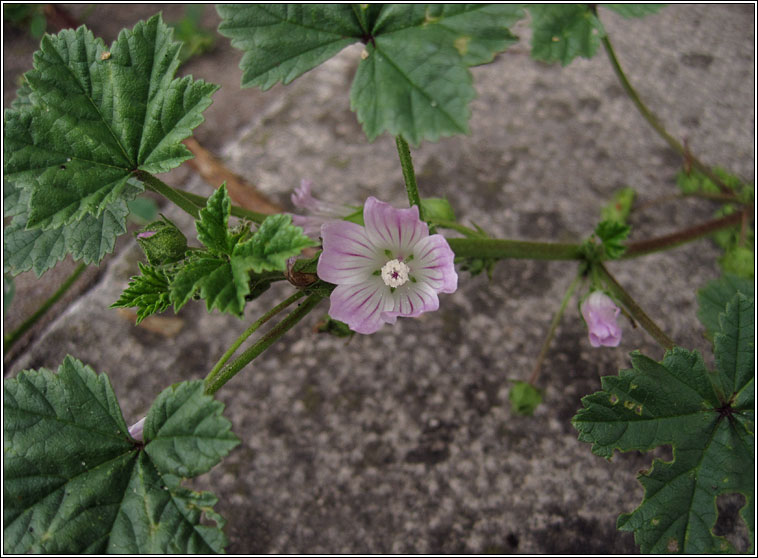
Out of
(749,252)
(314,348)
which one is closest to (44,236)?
(314,348)

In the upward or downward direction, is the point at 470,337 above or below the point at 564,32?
below

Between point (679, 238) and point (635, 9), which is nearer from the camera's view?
point (635, 9)

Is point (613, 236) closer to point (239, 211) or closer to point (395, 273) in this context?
point (395, 273)

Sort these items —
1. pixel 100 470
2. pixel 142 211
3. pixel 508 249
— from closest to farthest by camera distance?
pixel 100 470 → pixel 508 249 → pixel 142 211

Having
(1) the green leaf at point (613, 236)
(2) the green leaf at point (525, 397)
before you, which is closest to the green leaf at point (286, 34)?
(1) the green leaf at point (613, 236)

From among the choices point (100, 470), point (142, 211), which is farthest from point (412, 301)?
point (142, 211)

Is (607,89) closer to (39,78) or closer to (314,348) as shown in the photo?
(314,348)

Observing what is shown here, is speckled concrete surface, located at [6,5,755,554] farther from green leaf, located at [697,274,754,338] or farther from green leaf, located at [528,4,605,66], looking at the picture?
green leaf, located at [528,4,605,66]
